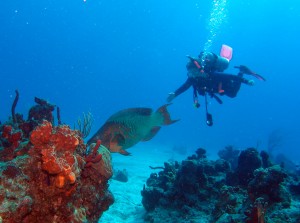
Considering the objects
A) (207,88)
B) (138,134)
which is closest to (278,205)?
(138,134)

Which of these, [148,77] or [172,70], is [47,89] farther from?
[172,70]

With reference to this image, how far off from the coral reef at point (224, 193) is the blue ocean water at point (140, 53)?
98.9 metres

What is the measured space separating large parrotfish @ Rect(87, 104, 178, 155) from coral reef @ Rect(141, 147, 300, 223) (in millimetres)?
1888

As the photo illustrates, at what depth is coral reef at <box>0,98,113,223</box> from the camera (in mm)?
2473

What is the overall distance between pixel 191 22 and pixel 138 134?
13680 cm

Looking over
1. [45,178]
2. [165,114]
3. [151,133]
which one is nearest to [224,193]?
[151,133]

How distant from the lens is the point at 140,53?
158 m

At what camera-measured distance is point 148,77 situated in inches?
6609

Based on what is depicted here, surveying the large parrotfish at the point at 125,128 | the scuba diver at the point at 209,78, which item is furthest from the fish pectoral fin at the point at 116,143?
the scuba diver at the point at 209,78

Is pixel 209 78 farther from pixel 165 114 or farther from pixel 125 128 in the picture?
pixel 125 128

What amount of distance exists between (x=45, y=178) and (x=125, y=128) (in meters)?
1.68

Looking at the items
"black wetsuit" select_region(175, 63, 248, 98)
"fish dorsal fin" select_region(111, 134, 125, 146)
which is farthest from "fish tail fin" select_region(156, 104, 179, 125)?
"black wetsuit" select_region(175, 63, 248, 98)

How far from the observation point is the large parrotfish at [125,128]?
418 cm

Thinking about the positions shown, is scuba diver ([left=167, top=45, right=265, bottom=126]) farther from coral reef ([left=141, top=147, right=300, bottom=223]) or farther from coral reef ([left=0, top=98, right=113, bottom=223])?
coral reef ([left=0, top=98, right=113, bottom=223])
